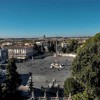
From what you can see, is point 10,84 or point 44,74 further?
point 44,74

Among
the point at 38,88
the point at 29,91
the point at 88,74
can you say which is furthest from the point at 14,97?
the point at 88,74

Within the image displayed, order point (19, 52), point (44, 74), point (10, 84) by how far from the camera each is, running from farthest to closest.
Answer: point (19, 52) < point (44, 74) < point (10, 84)

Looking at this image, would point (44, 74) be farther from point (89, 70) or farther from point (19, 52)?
point (19, 52)

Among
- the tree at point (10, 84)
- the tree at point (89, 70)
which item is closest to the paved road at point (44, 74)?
the tree at point (10, 84)

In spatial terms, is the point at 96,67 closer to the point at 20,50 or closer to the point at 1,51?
the point at 1,51

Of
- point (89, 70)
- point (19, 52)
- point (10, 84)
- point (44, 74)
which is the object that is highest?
point (89, 70)

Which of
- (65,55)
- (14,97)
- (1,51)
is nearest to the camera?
(14,97)

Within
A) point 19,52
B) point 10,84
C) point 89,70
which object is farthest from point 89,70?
point 19,52

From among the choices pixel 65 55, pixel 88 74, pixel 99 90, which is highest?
pixel 88 74

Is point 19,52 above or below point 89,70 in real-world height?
below

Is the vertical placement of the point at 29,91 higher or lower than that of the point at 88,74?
lower

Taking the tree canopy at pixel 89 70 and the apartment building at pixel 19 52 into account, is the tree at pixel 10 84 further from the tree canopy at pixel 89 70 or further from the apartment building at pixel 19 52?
the apartment building at pixel 19 52
